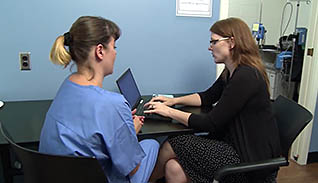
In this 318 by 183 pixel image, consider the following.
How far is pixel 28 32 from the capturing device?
169 cm

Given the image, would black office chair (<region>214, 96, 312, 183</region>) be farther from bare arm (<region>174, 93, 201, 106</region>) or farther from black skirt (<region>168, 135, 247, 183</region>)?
bare arm (<region>174, 93, 201, 106</region>)

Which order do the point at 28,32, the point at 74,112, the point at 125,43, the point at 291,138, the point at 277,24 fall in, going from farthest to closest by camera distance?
1. the point at 277,24
2. the point at 125,43
3. the point at 28,32
4. the point at 291,138
5. the point at 74,112

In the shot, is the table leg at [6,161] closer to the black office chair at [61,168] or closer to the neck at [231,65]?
the black office chair at [61,168]

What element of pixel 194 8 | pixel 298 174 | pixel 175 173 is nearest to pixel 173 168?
pixel 175 173

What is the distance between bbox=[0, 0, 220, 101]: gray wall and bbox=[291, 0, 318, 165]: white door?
2.95 feet

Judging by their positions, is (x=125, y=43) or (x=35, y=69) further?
(x=125, y=43)

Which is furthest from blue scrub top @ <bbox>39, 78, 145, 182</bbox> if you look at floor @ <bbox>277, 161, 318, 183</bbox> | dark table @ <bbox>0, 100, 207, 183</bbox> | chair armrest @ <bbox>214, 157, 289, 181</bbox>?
floor @ <bbox>277, 161, 318, 183</bbox>

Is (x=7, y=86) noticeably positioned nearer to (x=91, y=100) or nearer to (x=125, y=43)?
(x=125, y=43)

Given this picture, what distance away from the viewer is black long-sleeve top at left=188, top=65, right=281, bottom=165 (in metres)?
1.31

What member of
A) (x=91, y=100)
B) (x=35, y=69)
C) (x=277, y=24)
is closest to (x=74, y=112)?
(x=91, y=100)

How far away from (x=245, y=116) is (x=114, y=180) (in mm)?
697

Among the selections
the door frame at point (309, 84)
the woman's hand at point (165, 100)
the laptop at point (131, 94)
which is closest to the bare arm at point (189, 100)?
the woman's hand at point (165, 100)

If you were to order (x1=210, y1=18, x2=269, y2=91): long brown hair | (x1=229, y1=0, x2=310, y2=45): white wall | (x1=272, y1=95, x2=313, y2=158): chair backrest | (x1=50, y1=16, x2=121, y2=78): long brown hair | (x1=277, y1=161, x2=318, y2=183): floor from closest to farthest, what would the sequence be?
(x1=50, y1=16, x2=121, y2=78): long brown hair → (x1=272, y1=95, x2=313, y2=158): chair backrest → (x1=210, y1=18, x2=269, y2=91): long brown hair → (x1=277, y1=161, x2=318, y2=183): floor → (x1=229, y1=0, x2=310, y2=45): white wall

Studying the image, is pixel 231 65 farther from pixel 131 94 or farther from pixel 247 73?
pixel 131 94
